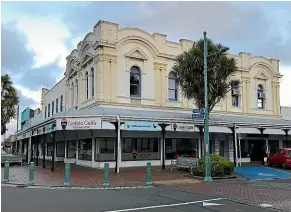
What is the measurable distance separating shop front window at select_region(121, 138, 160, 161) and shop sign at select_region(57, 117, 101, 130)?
12.9ft

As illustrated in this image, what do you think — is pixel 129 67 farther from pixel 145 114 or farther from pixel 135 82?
pixel 145 114

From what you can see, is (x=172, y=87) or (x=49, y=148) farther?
(x=49, y=148)

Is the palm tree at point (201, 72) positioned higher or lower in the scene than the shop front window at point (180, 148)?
higher

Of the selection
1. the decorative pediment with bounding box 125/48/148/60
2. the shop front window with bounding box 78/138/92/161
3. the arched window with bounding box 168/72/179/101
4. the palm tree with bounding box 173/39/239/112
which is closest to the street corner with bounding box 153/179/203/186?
the palm tree with bounding box 173/39/239/112

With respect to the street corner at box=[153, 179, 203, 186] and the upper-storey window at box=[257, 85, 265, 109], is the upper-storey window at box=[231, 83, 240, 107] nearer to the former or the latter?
the upper-storey window at box=[257, 85, 265, 109]

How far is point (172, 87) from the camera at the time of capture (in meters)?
27.1

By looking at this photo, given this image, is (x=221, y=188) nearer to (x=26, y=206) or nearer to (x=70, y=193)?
(x=70, y=193)

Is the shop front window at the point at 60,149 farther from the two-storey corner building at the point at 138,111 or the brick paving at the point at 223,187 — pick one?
the brick paving at the point at 223,187

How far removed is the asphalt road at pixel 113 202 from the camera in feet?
31.0

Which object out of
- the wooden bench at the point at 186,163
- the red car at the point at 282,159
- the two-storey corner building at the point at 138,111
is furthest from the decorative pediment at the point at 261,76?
the wooden bench at the point at 186,163

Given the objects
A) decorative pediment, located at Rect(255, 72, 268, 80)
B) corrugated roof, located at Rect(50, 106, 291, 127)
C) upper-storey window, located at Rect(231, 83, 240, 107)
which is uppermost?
decorative pediment, located at Rect(255, 72, 268, 80)

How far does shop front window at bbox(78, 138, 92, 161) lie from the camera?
24.2 metres

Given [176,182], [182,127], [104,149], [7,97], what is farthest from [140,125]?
[7,97]

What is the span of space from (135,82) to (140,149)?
499cm
